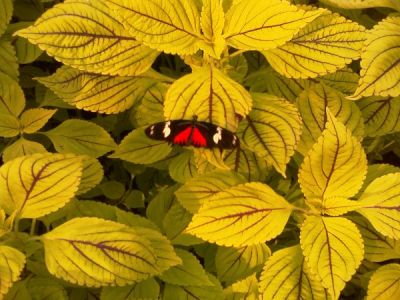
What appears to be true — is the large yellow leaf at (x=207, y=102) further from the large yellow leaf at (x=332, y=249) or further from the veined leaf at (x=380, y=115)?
the veined leaf at (x=380, y=115)

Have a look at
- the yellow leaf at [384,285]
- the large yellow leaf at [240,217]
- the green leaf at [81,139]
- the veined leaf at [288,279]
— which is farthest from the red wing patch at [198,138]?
the yellow leaf at [384,285]

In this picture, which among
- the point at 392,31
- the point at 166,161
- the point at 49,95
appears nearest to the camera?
the point at 392,31

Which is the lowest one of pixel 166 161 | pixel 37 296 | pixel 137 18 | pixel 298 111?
pixel 37 296

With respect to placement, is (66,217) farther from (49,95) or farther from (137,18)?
(137,18)

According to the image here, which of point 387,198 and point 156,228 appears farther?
point 156,228

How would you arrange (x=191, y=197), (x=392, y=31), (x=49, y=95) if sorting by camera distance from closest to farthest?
(x=392, y=31), (x=191, y=197), (x=49, y=95)

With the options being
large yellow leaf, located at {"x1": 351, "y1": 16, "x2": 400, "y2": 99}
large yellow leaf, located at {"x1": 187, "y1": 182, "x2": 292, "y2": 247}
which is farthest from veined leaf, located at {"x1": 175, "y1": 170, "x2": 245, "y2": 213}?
large yellow leaf, located at {"x1": 351, "y1": 16, "x2": 400, "y2": 99}

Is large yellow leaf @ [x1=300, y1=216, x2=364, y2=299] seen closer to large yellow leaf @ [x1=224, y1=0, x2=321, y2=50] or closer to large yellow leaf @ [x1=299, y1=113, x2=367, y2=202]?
large yellow leaf @ [x1=299, y1=113, x2=367, y2=202]

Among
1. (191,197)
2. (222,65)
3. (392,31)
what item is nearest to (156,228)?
(191,197)

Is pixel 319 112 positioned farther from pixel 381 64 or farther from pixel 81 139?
pixel 81 139

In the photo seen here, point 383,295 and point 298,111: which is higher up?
point 298,111
